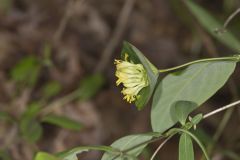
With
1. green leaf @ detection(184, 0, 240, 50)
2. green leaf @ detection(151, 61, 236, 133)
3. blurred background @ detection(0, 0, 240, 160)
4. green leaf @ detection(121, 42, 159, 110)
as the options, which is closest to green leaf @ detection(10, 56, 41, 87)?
blurred background @ detection(0, 0, 240, 160)

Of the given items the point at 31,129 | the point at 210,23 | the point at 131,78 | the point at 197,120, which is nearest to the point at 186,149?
the point at 197,120

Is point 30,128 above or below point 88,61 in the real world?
below

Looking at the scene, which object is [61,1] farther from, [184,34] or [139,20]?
[184,34]

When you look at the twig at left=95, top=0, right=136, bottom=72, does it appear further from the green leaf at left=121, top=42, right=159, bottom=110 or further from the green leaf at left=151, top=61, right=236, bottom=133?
the green leaf at left=121, top=42, right=159, bottom=110

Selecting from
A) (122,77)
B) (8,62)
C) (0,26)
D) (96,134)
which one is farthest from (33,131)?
(0,26)

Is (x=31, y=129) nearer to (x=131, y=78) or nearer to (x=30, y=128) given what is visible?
(x=30, y=128)

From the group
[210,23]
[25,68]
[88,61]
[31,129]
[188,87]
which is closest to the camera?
[188,87]
